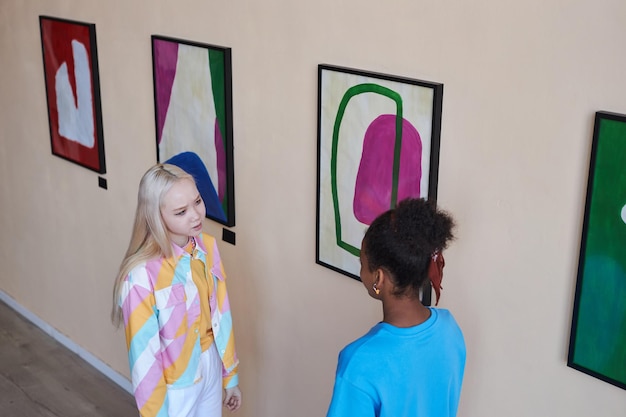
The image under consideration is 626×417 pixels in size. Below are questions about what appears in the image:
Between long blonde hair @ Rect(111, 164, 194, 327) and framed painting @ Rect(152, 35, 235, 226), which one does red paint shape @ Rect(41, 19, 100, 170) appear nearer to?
framed painting @ Rect(152, 35, 235, 226)

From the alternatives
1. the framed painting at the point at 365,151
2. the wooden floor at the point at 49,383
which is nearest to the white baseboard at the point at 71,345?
the wooden floor at the point at 49,383

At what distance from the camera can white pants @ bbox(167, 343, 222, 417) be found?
274 centimetres

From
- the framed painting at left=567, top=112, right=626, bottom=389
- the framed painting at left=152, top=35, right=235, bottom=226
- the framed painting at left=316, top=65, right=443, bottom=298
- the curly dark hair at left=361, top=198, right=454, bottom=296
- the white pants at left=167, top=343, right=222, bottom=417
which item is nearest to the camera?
the curly dark hair at left=361, top=198, right=454, bottom=296

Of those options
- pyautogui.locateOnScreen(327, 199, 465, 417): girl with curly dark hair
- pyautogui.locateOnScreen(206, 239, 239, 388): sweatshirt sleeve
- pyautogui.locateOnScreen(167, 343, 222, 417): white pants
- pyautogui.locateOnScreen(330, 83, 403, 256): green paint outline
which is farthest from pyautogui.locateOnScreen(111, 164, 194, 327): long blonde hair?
pyautogui.locateOnScreen(327, 199, 465, 417): girl with curly dark hair

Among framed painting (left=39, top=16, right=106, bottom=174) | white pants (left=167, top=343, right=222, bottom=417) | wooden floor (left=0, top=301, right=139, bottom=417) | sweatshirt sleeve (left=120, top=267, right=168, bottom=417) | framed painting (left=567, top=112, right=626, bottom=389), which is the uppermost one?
framed painting (left=39, top=16, right=106, bottom=174)

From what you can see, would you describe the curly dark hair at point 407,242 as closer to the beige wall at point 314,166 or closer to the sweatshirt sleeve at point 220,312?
the beige wall at point 314,166

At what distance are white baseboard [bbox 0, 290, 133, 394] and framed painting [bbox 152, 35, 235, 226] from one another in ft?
4.73

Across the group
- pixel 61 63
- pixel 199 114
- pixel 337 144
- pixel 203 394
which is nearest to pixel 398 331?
pixel 337 144

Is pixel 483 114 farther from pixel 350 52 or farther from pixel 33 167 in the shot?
pixel 33 167

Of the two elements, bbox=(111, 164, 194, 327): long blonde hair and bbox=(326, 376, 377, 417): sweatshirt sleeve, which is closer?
bbox=(326, 376, 377, 417): sweatshirt sleeve

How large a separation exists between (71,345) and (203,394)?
82.5 inches

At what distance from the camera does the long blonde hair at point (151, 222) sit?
2.59m

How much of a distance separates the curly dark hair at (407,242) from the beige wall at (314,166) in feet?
1.49

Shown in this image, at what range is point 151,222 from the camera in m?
2.61
